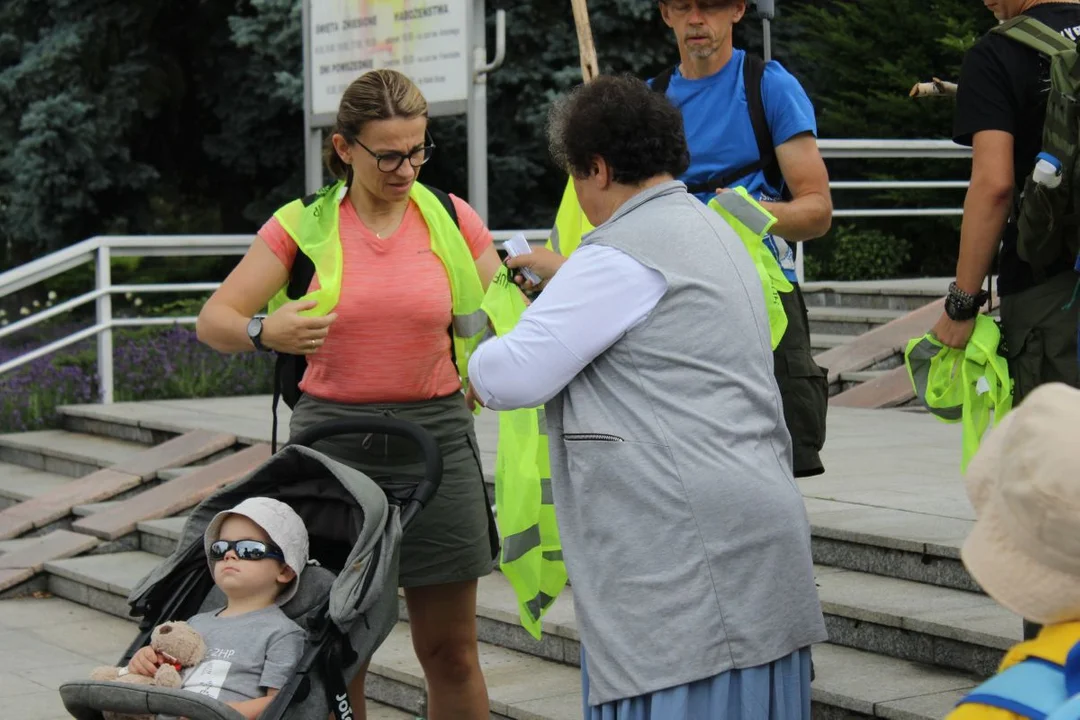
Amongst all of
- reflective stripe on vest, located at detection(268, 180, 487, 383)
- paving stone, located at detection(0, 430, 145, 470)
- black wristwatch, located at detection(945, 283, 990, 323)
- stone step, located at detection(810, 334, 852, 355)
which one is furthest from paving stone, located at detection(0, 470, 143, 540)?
black wristwatch, located at detection(945, 283, 990, 323)

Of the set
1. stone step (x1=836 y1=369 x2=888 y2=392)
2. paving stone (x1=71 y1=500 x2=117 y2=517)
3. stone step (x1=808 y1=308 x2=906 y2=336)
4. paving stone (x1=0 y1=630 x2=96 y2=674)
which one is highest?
stone step (x1=808 y1=308 x2=906 y2=336)

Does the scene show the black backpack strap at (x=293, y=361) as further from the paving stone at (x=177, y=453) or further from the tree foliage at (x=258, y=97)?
the tree foliage at (x=258, y=97)

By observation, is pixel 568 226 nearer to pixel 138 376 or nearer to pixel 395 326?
pixel 395 326

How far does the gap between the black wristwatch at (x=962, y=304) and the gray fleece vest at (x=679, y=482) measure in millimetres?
979

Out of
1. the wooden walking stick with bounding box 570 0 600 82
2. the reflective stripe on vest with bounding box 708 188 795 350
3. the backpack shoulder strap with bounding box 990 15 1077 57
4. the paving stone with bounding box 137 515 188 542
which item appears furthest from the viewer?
the paving stone with bounding box 137 515 188 542

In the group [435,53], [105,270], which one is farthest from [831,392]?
[105,270]

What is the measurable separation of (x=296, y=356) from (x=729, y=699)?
A: 1.72 meters

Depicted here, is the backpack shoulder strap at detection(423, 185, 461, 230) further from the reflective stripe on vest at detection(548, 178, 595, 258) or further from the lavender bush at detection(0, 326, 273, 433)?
the lavender bush at detection(0, 326, 273, 433)

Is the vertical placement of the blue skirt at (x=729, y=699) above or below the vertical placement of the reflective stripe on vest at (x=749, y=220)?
below

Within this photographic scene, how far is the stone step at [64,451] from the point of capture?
9930 mm

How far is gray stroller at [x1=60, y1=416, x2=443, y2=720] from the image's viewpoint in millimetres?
3744

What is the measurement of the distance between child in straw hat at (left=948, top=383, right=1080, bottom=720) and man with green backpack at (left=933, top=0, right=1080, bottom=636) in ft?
5.89

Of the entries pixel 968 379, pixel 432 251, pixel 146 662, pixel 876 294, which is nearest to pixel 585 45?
pixel 432 251

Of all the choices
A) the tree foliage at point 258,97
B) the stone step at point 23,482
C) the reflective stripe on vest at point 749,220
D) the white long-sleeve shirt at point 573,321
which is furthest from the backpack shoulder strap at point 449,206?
the tree foliage at point 258,97
